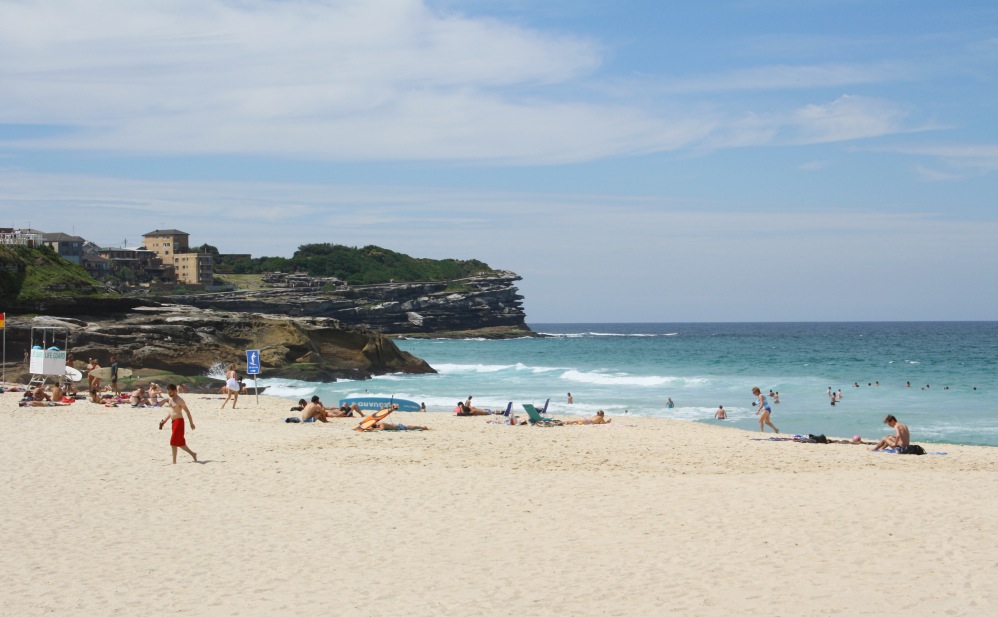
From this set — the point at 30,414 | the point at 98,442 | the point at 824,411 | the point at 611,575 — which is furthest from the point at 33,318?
the point at 611,575

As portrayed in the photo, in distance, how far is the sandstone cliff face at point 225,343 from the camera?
39.0 meters

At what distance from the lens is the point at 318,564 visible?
877cm

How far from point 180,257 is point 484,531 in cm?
12015

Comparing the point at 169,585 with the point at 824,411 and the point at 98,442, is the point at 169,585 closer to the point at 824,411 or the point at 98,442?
the point at 98,442

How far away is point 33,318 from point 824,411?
113 feet

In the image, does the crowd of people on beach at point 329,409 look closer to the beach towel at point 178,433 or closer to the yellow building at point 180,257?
the beach towel at point 178,433

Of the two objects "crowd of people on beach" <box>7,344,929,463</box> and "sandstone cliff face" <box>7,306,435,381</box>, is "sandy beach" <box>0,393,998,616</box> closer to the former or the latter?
"crowd of people on beach" <box>7,344,929,463</box>

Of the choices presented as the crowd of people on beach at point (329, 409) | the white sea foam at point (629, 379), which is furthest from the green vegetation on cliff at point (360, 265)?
the crowd of people on beach at point (329, 409)

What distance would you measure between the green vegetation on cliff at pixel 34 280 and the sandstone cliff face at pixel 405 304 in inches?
1481

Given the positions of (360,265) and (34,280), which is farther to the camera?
(360,265)

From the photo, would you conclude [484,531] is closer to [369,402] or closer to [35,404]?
[369,402]

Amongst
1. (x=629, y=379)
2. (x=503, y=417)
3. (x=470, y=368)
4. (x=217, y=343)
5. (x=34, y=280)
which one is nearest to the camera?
(x=503, y=417)

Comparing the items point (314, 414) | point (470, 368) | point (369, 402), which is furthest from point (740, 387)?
point (314, 414)

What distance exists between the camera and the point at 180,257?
121 m
